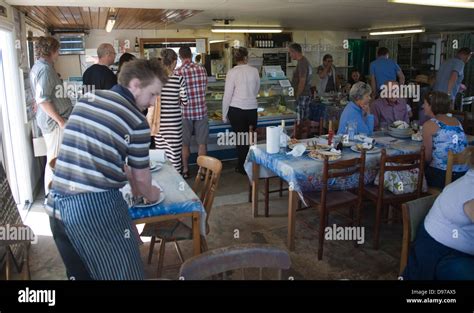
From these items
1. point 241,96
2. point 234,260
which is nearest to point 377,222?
point 234,260

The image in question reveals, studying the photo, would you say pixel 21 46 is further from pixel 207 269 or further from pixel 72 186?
pixel 207 269

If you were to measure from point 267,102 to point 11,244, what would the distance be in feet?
14.5

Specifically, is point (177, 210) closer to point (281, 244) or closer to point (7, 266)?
point (7, 266)

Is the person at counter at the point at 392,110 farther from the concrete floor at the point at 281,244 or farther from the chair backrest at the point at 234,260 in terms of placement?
Result: the chair backrest at the point at 234,260

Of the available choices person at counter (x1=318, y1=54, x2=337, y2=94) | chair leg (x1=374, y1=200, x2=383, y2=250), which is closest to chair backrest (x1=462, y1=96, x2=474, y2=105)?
person at counter (x1=318, y1=54, x2=337, y2=94)

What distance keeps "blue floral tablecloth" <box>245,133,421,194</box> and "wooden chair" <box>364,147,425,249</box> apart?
0.14 m

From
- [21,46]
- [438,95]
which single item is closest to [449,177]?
[438,95]

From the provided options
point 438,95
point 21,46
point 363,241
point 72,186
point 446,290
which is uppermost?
point 21,46

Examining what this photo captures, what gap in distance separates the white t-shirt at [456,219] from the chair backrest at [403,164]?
3.42 ft

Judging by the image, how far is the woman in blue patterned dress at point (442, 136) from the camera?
352cm

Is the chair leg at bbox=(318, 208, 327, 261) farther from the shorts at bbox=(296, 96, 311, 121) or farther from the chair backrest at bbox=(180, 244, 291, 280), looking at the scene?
the shorts at bbox=(296, 96, 311, 121)

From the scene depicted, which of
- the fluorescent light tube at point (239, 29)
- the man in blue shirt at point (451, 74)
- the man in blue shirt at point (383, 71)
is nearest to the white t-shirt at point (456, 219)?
the man in blue shirt at point (383, 71)

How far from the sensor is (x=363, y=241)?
368 centimetres

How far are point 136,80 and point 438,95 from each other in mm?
2741
